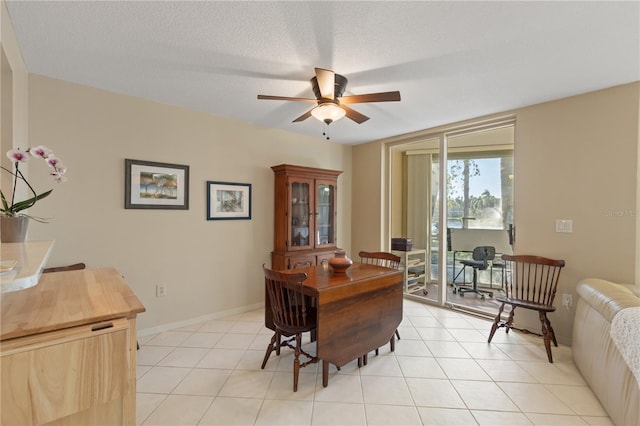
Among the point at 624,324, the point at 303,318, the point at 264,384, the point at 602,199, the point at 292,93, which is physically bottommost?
the point at 264,384

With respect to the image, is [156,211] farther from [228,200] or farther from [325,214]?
[325,214]

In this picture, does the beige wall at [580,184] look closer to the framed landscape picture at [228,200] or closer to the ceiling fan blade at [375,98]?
the ceiling fan blade at [375,98]

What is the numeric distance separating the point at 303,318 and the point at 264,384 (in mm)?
533

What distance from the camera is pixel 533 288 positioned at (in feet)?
9.34

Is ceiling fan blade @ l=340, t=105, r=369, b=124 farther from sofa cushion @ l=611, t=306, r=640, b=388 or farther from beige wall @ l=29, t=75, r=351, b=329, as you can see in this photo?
sofa cushion @ l=611, t=306, r=640, b=388

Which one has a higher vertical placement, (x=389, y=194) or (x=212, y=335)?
(x=389, y=194)

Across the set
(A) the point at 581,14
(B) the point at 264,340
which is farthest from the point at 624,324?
(B) the point at 264,340

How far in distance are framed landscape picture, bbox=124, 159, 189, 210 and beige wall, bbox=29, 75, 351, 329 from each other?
0.19 ft

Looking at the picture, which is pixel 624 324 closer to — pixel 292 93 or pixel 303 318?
pixel 303 318

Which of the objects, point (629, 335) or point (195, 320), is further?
point (195, 320)

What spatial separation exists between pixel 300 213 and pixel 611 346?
2.99 meters

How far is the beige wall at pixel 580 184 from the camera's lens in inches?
94.6

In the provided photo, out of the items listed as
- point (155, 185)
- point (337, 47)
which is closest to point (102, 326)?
point (337, 47)

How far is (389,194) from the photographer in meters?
4.43
